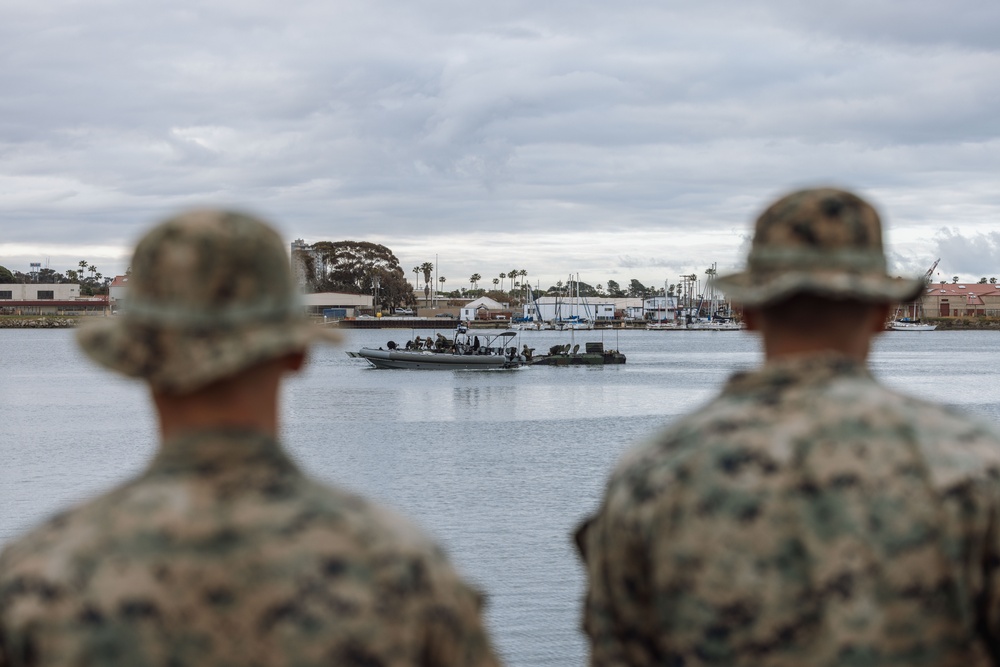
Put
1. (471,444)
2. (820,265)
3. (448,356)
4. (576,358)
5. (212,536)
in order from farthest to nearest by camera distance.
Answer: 1. (576,358)
2. (448,356)
3. (471,444)
4. (820,265)
5. (212,536)

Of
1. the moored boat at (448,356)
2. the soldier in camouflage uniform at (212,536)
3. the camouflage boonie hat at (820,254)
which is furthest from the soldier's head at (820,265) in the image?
the moored boat at (448,356)

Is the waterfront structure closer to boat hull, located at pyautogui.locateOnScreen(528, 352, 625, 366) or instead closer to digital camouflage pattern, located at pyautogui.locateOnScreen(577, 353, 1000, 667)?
boat hull, located at pyautogui.locateOnScreen(528, 352, 625, 366)

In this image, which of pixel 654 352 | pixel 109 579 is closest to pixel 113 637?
pixel 109 579

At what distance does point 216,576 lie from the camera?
8.01 feet

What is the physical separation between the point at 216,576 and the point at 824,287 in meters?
1.53

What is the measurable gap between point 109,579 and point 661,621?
137 cm

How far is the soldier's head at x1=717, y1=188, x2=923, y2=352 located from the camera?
3.09 metres

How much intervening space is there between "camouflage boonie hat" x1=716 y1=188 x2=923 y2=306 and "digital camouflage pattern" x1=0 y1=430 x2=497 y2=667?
45.9 inches

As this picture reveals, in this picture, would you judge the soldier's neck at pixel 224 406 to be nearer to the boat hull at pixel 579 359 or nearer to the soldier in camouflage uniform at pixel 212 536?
the soldier in camouflage uniform at pixel 212 536

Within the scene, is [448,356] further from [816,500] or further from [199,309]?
[199,309]

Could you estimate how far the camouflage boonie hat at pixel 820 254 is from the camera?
122 inches

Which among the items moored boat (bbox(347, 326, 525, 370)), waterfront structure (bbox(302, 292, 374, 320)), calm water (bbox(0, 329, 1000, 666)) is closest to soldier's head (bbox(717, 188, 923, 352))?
calm water (bbox(0, 329, 1000, 666))

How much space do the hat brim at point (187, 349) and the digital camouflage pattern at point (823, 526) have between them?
1076 millimetres

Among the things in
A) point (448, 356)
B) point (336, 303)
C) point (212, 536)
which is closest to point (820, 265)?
point (212, 536)
